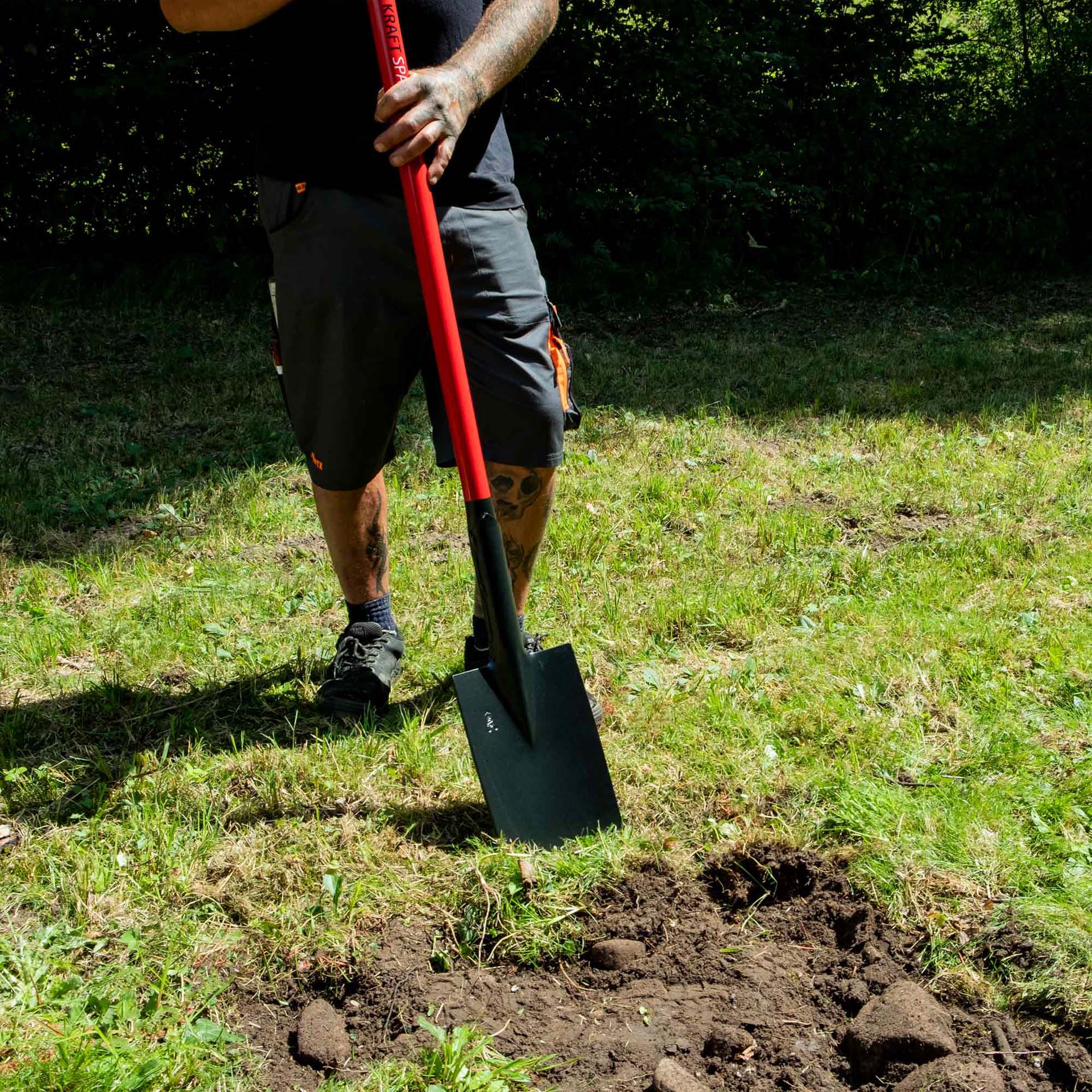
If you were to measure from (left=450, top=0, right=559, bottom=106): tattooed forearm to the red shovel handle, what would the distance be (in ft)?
0.47

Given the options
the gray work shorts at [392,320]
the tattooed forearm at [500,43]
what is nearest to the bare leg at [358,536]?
the gray work shorts at [392,320]

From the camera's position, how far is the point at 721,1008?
1.87m

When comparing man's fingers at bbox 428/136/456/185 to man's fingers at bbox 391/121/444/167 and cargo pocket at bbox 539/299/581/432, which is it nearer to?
man's fingers at bbox 391/121/444/167

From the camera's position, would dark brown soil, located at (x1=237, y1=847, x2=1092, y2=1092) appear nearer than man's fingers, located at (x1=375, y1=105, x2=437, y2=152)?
Yes

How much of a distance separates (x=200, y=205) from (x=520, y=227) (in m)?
5.41

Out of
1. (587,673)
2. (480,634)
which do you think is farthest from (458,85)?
(587,673)

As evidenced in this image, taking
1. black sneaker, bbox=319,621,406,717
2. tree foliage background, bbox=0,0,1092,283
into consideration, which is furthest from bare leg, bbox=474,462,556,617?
tree foliage background, bbox=0,0,1092,283

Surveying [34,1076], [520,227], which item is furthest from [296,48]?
[34,1076]

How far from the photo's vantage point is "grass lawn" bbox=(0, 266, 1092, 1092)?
6.56ft

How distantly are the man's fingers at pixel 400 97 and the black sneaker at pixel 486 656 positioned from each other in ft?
3.98

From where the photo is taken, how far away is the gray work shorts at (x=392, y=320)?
7.85 feet

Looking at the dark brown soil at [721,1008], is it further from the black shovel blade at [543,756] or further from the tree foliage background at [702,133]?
the tree foliage background at [702,133]

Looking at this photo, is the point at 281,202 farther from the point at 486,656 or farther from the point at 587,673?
the point at 587,673

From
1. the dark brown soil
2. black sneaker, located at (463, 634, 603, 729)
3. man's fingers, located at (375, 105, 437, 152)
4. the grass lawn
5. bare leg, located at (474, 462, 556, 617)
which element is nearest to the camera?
the dark brown soil
